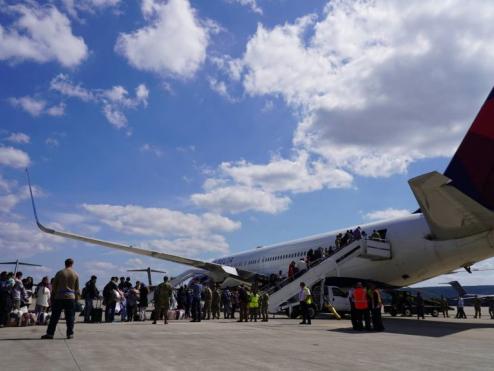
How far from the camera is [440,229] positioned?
15961 mm

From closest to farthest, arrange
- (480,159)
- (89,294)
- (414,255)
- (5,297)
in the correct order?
(5,297)
(89,294)
(480,159)
(414,255)

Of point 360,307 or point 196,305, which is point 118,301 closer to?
point 196,305

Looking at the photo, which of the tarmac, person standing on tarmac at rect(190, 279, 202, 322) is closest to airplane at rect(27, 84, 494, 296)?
the tarmac

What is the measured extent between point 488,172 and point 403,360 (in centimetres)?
1153

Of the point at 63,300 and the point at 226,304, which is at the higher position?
the point at 226,304

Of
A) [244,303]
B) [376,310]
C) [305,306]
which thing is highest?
[244,303]

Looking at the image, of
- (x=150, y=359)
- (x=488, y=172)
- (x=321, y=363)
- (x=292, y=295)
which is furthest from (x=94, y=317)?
(x=488, y=172)

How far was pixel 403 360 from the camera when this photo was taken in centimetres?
755

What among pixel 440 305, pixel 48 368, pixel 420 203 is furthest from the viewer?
pixel 440 305

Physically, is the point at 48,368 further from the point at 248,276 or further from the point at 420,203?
the point at 248,276

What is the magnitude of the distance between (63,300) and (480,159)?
46.9 ft

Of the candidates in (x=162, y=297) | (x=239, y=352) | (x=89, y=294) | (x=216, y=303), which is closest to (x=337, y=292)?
(x=216, y=303)

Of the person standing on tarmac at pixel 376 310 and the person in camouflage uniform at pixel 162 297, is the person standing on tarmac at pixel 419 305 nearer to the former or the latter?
the person standing on tarmac at pixel 376 310

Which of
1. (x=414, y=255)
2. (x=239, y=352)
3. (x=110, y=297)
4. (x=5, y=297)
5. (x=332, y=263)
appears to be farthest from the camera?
(x=332, y=263)
